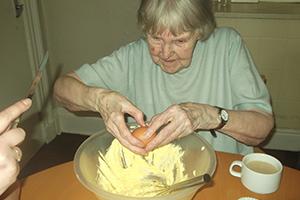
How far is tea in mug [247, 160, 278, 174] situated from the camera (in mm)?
1112

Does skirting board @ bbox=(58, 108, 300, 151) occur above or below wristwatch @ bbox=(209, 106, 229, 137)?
below

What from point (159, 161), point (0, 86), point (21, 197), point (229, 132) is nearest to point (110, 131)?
point (159, 161)

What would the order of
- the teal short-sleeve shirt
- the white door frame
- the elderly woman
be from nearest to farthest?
the elderly woman → the teal short-sleeve shirt → the white door frame

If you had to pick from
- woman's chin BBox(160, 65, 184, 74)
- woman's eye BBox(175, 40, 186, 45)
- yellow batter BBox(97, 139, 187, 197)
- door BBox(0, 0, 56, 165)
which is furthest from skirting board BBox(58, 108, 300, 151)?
yellow batter BBox(97, 139, 187, 197)

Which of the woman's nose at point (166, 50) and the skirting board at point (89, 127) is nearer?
the woman's nose at point (166, 50)

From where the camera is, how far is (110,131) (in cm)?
118

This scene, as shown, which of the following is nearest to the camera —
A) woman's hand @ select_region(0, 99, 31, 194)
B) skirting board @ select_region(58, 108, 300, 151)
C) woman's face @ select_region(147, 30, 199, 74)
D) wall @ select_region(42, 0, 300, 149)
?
woman's hand @ select_region(0, 99, 31, 194)

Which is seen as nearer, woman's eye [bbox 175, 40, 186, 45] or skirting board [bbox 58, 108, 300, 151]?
woman's eye [bbox 175, 40, 186, 45]

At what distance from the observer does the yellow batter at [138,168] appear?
1103mm

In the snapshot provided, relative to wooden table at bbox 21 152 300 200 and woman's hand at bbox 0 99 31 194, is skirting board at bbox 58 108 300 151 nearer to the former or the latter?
wooden table at bbox 21 152 300 200

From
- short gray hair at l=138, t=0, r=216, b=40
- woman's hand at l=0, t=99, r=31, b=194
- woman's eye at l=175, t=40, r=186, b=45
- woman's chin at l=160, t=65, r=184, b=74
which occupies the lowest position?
woman's chin at l=160, t=65, r=184, b=74

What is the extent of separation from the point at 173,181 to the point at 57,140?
194 centimetres

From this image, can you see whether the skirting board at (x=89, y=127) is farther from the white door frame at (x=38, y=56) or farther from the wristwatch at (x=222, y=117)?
the wristwatch at (x=222, y=117)

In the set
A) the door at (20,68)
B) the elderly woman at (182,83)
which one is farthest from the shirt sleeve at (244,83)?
the door at (20,68)
